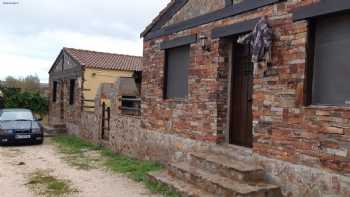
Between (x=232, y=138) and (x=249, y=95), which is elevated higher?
(x=249, y=95)

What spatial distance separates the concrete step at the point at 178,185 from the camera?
654 cm

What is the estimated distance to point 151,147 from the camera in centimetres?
1053

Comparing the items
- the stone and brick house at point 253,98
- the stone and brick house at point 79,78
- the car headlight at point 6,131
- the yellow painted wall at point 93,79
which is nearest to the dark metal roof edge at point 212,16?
the stone and brick house at point 253,98

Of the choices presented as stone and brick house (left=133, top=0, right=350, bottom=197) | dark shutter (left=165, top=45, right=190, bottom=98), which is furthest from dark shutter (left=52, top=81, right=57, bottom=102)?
dark shutter (left=165, top=45, right=190, bottom=98)

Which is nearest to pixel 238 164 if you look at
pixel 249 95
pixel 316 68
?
pixel 249 95

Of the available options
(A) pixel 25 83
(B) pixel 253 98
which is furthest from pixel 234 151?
(A) pixel 25 83

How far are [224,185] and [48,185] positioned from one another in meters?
3.98

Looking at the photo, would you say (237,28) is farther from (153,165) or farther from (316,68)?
(153,165)

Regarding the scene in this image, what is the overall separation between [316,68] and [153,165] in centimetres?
543

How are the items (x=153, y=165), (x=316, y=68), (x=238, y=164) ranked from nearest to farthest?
(x=316, y=68), (x=238, y=164), (x=153, y=165)

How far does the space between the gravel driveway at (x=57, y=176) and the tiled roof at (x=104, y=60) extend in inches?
304

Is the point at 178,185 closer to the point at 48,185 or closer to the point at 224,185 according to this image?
the point at 224,185

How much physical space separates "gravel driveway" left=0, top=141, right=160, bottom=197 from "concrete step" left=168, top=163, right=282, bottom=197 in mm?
913

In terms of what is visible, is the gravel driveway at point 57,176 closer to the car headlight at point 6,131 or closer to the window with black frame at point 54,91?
the car headlight at point 6,131
